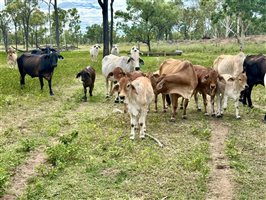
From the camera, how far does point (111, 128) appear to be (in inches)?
350

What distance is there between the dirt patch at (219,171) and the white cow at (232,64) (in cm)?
433

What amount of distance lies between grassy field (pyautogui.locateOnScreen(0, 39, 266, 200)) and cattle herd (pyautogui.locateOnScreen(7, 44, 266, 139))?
48 cm

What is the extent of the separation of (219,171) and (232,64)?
6.99 meters

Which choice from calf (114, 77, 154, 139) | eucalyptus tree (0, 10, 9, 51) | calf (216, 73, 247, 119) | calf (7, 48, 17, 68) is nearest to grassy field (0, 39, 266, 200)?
calf (114, 77, 154, 139)

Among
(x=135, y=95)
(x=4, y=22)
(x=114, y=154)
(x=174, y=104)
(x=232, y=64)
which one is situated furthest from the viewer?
(x=4, y=22)

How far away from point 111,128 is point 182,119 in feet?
6.36

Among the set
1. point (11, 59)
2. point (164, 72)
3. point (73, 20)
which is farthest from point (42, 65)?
point (73, 20)

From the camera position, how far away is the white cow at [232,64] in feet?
41.5

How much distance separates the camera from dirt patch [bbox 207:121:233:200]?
5.62 meters

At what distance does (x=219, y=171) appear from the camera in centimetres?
644

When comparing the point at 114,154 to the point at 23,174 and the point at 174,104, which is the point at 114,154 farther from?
the point at 174,104

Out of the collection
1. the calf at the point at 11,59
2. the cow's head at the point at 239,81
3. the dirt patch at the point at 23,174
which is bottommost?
the dirt patch at the point at 23,174

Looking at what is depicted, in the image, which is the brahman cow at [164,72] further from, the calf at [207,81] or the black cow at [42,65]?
the black cow at [42,65]

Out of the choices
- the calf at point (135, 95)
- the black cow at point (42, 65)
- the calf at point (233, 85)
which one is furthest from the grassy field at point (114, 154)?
the black cow at point (42, 65)
